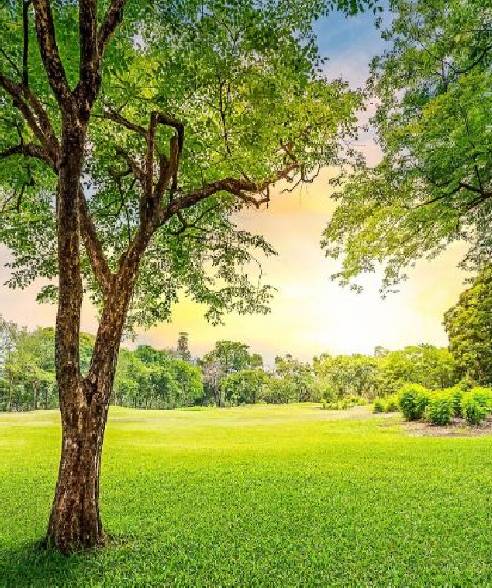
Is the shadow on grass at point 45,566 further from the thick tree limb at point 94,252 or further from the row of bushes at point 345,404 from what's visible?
the row of bushes at point 345,404

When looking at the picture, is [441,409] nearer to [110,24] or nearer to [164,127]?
[164,127]

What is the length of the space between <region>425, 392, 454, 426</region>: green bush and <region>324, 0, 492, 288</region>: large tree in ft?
28.0

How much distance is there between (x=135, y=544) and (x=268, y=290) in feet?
20.4

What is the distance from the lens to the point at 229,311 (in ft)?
40.2

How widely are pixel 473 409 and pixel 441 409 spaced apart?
1.23m

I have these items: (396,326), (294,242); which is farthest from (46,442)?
(396,326)

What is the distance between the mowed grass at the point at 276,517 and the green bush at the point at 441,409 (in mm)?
3995

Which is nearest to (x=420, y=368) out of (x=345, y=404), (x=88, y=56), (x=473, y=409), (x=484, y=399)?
(x=345, y=404)

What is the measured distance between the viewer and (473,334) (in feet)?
98.1

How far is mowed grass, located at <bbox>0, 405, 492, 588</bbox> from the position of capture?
5.91 metres

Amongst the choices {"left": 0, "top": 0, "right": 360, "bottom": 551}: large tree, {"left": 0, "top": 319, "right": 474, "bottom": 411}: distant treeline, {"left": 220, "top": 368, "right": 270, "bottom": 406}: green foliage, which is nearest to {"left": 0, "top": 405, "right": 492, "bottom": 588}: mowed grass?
{"left": 0, "top": 0, "right": 360, "bottom": 551}: large tree

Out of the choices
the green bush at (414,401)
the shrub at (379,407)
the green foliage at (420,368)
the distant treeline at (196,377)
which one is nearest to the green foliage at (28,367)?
the distant treeline at (196,377)

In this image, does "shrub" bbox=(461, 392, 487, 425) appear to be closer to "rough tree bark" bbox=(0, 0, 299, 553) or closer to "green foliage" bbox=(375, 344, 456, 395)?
"green foliage" bbox=(375, 344, 456, 395)

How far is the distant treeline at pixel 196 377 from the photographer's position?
179ft
